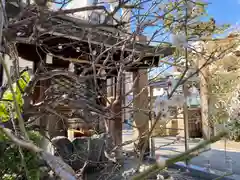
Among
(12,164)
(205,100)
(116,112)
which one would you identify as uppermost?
(205,100)

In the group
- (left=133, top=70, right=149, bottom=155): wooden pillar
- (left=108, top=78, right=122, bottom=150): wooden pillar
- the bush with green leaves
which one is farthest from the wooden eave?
the bush with green leaves

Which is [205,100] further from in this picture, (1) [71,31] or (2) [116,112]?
(1) [71,31]

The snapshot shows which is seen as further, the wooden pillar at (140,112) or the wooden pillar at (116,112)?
the wooden pillar at (116,112)

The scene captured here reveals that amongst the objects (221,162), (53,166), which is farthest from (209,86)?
(53,166)

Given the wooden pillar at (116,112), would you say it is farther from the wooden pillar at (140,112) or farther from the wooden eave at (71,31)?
the wooden eave at (71,31)

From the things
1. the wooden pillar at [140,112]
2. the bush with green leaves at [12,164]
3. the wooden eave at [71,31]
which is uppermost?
→ the wooden eave at [71,31]

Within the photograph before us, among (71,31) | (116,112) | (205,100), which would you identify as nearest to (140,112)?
(116,112)

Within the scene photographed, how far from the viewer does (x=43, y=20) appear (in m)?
1.58

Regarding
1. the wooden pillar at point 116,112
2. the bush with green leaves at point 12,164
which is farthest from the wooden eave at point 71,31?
the bush with green leaves at point 12,164

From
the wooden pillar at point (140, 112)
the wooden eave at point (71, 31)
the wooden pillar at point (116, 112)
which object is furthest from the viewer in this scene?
the wooden pillar at point (116, 112)

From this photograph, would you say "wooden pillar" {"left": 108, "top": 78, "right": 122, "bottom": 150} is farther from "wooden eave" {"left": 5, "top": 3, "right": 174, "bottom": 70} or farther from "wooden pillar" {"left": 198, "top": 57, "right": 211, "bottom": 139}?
"wooden pillar" {"left": 198, "top": 57, "right": 211, "bottom": 139}

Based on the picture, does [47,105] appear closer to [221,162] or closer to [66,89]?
[66,89]

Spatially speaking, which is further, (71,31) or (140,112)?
(71,31)

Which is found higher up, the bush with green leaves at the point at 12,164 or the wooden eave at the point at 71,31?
the wooden eave at the point at 71,31
